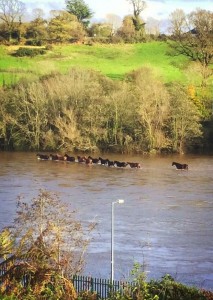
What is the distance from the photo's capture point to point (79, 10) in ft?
533

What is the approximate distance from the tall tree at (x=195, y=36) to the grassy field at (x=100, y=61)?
202 cm

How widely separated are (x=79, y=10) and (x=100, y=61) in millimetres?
48058

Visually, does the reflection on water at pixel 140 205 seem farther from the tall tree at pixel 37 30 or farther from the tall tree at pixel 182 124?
the tall tree at pixel 37 30

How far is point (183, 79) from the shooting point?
360ft

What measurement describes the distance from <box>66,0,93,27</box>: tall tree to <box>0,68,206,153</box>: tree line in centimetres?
6855

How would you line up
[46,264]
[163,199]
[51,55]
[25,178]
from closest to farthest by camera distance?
[46,264] → [163,199] → [25,178] → [51,55]

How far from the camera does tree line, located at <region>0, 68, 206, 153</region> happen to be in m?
89.8

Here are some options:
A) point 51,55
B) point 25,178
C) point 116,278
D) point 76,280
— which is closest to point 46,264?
point 76,280

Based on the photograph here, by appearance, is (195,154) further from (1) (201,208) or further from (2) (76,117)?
(1) (201,208)

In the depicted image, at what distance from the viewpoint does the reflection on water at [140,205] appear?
3438 cm

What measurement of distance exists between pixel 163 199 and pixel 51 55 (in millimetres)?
70154

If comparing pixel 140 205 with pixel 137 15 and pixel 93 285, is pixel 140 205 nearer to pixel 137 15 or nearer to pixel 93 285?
pixel 93 285

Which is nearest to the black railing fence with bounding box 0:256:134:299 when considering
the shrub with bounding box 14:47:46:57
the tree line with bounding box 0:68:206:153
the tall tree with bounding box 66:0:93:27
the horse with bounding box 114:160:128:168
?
Answer: the horse with bounding box 114:160:128:168

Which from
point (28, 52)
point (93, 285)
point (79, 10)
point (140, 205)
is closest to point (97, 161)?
point (140, 205)
